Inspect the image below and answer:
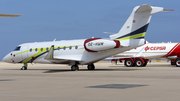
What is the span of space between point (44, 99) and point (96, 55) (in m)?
20.3

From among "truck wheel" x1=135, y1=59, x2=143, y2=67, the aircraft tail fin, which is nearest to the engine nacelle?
the aircraft tail fin

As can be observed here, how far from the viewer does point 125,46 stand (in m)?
28.5

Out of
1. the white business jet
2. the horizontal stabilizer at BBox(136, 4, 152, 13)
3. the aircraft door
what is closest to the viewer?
the horizontal stabilizer at BBox(136, 4, 152, 13)

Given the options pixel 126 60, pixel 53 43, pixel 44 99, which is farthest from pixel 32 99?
pixel 126 60

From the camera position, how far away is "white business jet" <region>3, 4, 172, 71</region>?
28.0 metres

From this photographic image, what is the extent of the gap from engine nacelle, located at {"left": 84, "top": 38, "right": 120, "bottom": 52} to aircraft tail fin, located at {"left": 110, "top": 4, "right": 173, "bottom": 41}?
1.22 meters

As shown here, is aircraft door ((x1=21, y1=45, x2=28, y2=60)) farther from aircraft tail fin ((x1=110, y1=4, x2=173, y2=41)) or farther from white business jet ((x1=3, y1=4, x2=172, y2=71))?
aircraft tail fin ((x1=110, y1=4, x2=173, y2=41))

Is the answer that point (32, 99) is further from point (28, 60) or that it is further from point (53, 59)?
point (28, 60)

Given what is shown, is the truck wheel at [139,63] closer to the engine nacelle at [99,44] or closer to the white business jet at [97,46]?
the white business jet at [97,46]

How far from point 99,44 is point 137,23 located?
420 centimetres

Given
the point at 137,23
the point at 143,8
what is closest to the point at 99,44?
the point at 137,23

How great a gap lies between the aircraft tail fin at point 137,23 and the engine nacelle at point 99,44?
1.22 meters

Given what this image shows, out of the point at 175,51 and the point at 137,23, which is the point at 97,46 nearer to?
the point at 137,23

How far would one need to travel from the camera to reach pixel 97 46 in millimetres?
28781
